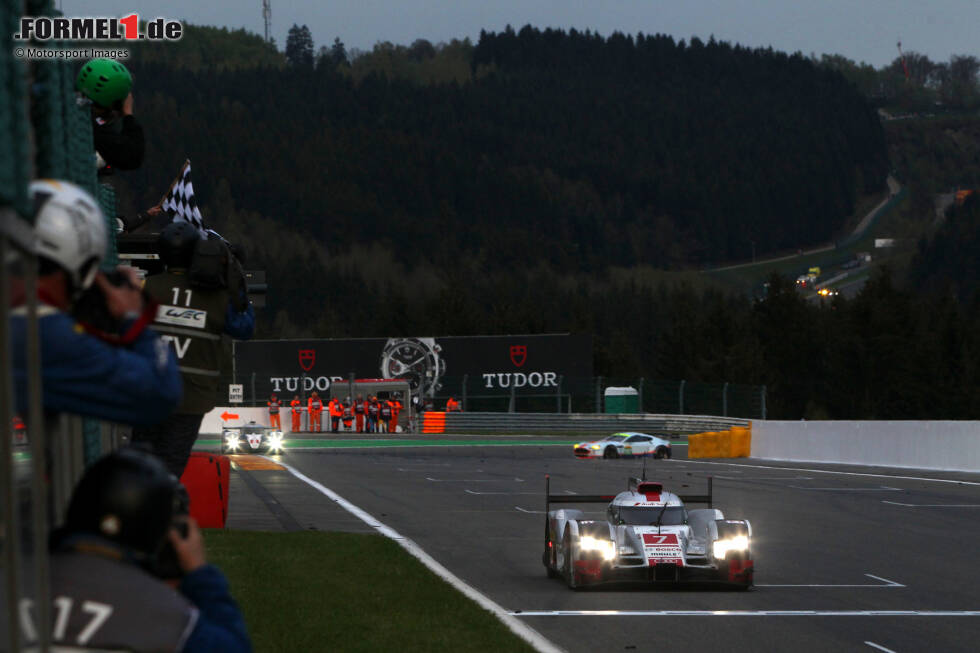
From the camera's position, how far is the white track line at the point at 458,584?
10231mm

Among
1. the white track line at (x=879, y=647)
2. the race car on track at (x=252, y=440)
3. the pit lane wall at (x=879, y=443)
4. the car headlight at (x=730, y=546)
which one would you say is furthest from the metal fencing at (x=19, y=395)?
the race car on track at (x=252, y=440)

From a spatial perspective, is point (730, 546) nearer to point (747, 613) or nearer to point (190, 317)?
point (747, 613)

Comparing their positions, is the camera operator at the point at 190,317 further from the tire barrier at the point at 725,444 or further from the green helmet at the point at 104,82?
the tire barrier at the point at 725,444

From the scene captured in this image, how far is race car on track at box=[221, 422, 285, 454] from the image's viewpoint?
45.8 metres

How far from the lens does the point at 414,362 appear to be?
243ft

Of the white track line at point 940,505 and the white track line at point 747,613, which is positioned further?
the white track line at point 940,505

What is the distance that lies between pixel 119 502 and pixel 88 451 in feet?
7.74

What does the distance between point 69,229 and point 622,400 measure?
62.5 m

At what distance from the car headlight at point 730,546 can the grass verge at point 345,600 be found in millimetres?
2361

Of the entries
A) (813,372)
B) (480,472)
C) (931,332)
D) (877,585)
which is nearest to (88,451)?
(877,585)

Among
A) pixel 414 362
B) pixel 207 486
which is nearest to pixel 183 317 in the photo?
pixel 207 486

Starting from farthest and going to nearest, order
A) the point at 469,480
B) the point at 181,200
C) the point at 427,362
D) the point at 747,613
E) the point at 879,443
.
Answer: the point at 427,362 < the point at 879,443 < the point at 469,480 < the point at 747,613 < the point at 181,200

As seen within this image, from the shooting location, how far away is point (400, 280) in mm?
197250

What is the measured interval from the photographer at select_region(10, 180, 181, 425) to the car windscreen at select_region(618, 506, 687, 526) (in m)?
10.4
